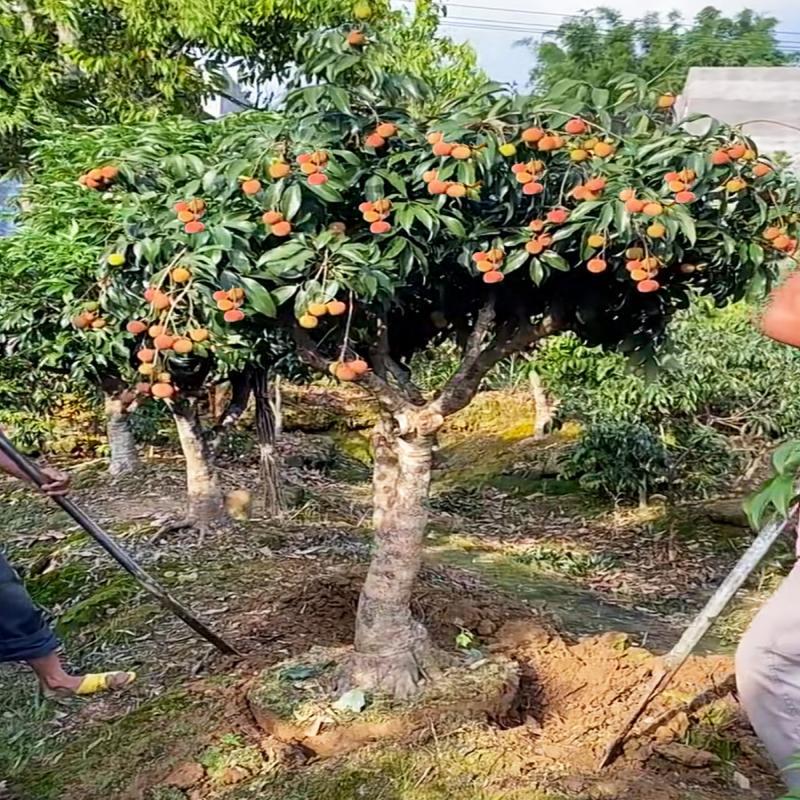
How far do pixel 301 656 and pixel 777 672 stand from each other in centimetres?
164

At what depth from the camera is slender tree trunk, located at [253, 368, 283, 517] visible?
18.5 feet

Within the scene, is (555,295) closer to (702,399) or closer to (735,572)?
(735,572)

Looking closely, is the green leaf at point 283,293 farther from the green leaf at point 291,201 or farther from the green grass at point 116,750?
the green grass at point 116,750

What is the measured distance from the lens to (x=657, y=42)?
21.8m

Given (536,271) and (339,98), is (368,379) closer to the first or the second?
(536,271)

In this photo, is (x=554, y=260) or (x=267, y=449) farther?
(x=267, y=449)

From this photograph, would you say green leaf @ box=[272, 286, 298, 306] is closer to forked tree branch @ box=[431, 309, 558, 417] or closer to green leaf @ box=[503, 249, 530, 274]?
green leaf @ box=[503, 249, 530, 274]

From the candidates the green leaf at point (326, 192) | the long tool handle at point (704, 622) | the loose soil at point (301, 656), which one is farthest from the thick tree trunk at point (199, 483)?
the green leaf at point (326, 192)

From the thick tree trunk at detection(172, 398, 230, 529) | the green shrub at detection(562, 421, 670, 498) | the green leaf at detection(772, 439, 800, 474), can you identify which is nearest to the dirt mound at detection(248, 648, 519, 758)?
the green leaf at detection(772, 439, 800, 474)

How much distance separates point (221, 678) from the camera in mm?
3107

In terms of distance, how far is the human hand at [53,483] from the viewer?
2627 mm

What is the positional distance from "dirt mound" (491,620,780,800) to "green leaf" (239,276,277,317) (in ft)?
4.57

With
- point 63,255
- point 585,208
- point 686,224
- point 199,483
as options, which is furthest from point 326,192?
point 199,483

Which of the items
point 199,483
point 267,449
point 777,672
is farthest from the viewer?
point 267,449
